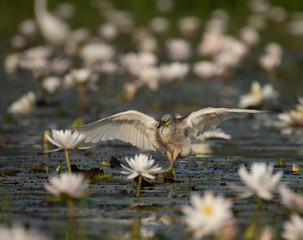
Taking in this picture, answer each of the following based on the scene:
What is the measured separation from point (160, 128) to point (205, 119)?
0.45 metres

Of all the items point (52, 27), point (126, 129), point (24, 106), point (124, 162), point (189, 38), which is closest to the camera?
point (126, 129)

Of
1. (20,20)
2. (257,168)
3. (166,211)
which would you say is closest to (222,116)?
(166,211)

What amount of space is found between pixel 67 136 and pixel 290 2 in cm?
2117

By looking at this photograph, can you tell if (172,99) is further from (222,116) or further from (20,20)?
(20,20)

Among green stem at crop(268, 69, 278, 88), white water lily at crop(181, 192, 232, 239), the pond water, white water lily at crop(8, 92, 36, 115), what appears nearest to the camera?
white water lily at crop(181, 192, 232, 239)

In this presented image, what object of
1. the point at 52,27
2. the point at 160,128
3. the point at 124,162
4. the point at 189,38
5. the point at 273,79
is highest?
the point at 189,38

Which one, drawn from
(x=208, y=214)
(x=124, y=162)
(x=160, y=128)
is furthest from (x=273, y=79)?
(x=208, y=214)

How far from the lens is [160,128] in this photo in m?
7.14

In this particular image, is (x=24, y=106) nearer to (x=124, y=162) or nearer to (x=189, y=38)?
(x=124, y=162)

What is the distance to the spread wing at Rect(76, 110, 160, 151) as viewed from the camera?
7207mm

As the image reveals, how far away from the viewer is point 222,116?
23.0 feet

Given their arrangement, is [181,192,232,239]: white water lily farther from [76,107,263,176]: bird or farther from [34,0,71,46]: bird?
[34,0,71,46]: bird

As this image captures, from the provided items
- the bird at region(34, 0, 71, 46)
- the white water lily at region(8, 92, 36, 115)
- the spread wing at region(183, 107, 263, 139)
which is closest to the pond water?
the white water lily at region(8, 92, 36, 115)

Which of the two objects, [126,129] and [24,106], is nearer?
[126,129]
